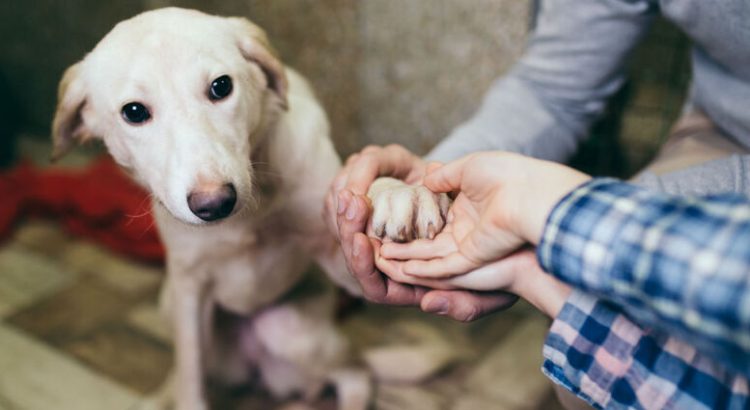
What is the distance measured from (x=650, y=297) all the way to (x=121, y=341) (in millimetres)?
1535

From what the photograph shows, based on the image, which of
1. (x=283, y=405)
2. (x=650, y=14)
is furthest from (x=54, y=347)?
(x=650, y=14)

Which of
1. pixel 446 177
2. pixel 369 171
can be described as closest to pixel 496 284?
pixel 446 177

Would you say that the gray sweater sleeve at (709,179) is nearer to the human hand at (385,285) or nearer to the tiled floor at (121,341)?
the human hand at (385,285)

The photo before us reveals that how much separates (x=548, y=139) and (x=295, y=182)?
51 cm

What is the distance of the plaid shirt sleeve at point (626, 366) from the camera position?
2.42 ft

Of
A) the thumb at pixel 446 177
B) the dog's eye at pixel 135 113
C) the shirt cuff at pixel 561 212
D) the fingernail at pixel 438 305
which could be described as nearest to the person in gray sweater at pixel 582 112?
the fingernail at pixel 438 305

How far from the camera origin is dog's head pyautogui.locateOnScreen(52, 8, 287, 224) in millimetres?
905

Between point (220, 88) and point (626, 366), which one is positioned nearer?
point (626, 366)

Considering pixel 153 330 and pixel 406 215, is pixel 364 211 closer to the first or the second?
pixel 406 215

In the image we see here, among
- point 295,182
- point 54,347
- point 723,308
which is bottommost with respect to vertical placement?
point 54,347

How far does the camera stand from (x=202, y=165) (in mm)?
893

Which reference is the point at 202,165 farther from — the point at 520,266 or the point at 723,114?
A: the point at 723,114

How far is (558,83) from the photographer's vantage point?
4.14 ft

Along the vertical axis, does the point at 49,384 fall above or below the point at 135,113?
below
